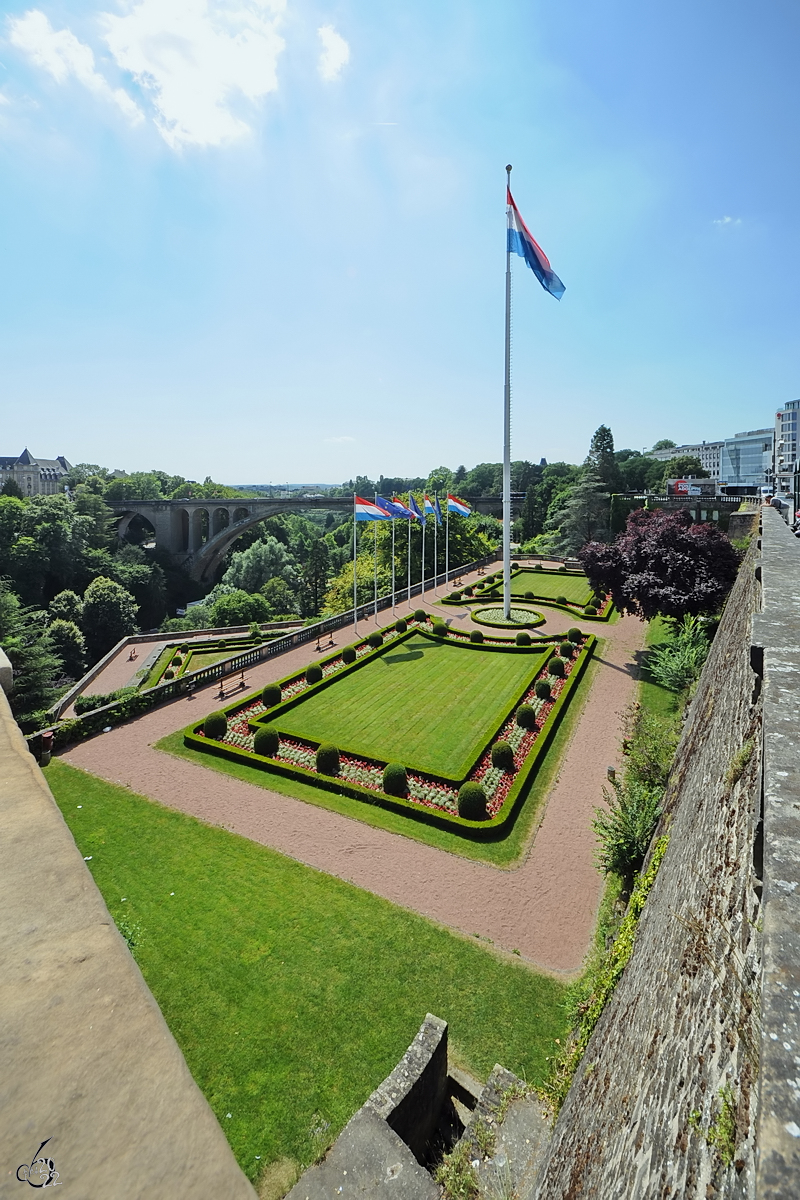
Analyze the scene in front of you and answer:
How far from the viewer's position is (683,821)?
20.9 ft

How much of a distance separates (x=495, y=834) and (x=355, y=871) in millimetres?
3357

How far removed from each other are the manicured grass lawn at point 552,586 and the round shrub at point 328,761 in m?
23.5

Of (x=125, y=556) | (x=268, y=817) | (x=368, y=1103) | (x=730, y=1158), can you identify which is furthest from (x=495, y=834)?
(x=125, y=556)

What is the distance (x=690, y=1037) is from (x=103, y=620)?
4527cm

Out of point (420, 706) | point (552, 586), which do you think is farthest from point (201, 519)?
point (420, 706)

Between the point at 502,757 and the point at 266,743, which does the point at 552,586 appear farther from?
the point at 266,743

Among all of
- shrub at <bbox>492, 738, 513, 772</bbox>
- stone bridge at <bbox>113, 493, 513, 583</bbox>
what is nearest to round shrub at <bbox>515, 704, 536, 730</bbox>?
shrub at <bbox>492, 738, 513, 772</bbox>

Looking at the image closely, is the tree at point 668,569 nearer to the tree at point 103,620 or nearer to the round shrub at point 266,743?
the round shrub at point 266,743

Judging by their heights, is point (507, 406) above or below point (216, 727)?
above

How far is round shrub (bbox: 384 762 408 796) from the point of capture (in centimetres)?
1438

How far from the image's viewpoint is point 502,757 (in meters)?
15.4

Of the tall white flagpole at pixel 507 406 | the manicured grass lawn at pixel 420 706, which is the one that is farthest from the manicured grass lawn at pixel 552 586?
the manicured grass lawn at pixel 420 706

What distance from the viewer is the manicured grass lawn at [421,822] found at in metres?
12.6

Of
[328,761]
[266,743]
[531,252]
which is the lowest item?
[328,761]
